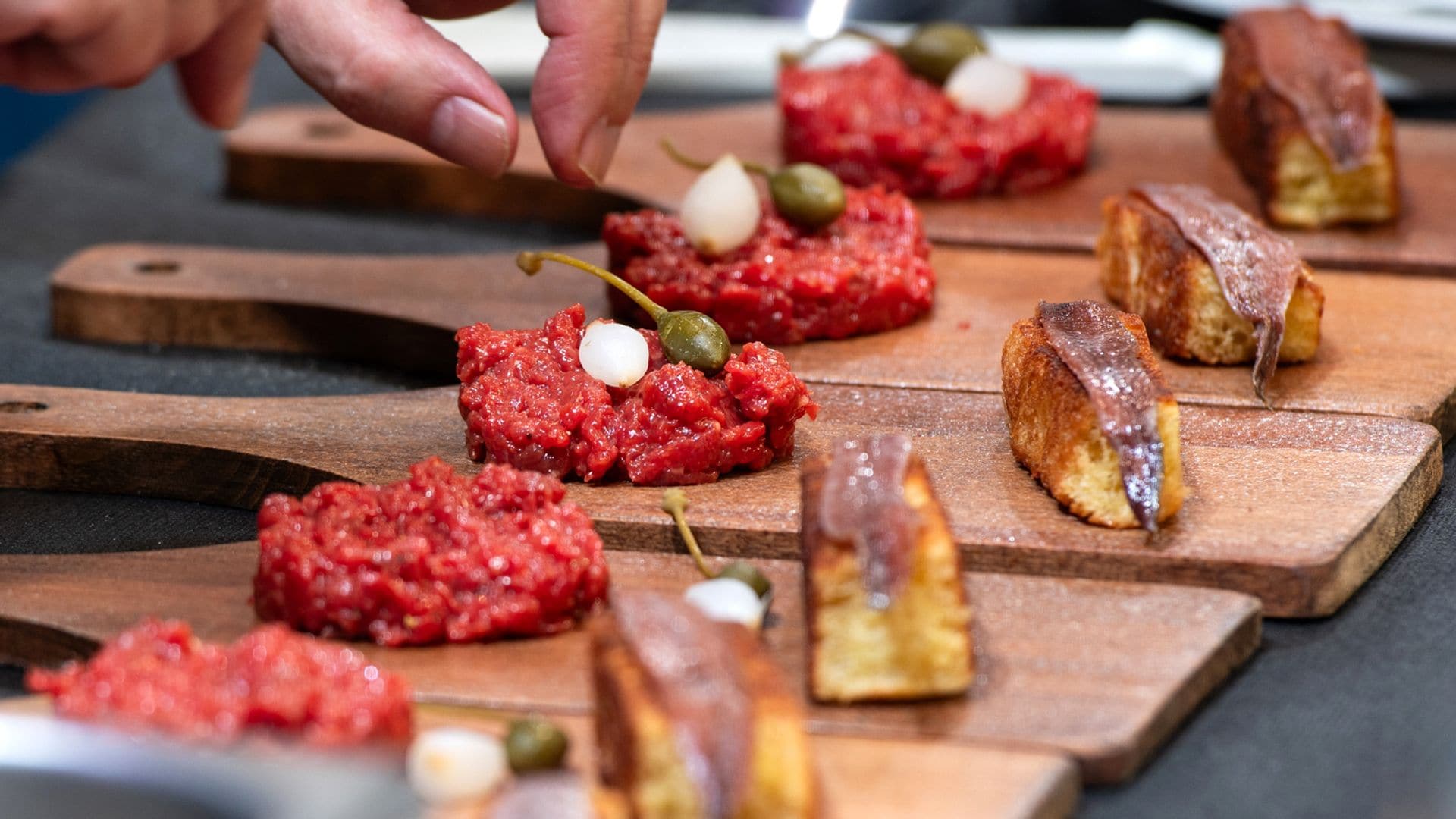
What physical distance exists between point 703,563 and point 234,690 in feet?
2.33

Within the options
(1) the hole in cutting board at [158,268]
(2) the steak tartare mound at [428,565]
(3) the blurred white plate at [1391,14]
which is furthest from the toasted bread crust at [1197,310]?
(1) the hole in cutting board at [158,268]

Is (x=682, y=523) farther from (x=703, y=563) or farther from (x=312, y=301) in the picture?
(x=312, y=301)

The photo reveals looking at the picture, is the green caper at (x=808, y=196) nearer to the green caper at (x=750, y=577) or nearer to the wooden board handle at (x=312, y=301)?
the wooden board handle at (x=312, y=301)

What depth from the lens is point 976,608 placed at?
2180 millimetres

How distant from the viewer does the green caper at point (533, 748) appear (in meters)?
1.78

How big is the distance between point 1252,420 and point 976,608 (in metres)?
0.85

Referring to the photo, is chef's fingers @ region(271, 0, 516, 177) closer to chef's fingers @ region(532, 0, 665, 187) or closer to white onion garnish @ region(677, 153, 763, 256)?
chef's fingers @ region(532, 0, 665, 187)

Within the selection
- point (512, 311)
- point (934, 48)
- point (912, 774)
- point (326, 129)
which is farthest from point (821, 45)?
point (912, 774)

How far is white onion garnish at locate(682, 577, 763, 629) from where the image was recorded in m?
2.04

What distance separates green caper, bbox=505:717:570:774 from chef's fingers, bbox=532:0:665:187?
134 centimetres

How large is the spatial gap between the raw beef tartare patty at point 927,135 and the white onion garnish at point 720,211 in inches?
30.1

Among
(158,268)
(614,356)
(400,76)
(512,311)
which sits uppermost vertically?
(400,76)

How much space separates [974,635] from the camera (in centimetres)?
211

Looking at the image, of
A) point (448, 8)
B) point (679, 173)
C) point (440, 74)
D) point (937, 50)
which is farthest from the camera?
point (679, 173)
